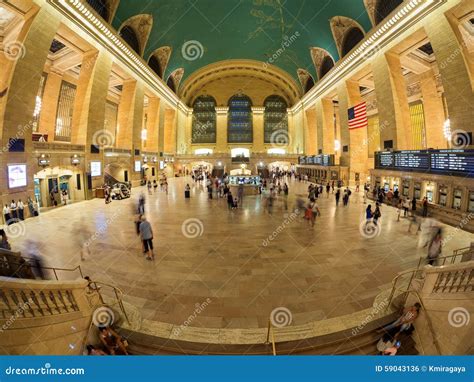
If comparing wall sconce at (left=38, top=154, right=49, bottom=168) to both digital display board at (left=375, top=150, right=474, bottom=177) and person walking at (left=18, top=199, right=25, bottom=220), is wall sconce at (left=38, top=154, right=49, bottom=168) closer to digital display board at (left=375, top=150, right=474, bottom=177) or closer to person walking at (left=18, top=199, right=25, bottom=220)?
person walking at (left=18, top=199, right=25, bottom=220)

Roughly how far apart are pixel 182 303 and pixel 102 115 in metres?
17.4

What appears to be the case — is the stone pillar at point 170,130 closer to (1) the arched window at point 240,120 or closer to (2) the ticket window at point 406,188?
(1) the arched window at point 240,120

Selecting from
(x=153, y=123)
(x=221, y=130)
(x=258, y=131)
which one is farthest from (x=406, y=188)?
(x=221, y=130)

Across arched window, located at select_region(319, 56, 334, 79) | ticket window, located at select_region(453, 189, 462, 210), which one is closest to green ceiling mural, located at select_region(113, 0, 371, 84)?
arched window, located at select_region(319, 56, 334, 79)

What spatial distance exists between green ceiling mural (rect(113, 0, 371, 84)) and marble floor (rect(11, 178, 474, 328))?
17701 mm

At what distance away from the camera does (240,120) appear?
4391cm

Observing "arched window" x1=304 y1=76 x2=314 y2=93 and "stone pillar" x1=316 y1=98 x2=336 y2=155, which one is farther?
"arched window" x1=304 y1=76 x2=314 y2=93

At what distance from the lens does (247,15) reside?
913 inches

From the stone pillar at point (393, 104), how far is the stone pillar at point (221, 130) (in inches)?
1145

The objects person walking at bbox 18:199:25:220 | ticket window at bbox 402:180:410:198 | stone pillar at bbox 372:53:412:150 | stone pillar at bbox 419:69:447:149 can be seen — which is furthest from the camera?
stone pillar at bbox 419:69:447:149

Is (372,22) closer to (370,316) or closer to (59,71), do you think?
(370,316)

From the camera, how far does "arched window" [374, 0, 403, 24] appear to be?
48.8 ft

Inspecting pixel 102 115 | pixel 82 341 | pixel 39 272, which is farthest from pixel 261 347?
pixel 102 115

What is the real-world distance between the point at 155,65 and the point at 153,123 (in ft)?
22.1
